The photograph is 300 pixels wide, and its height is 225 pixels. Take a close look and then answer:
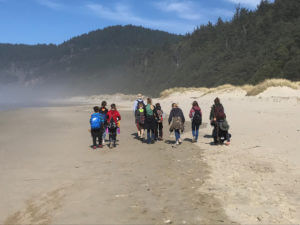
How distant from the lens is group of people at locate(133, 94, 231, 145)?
10648 millimetres

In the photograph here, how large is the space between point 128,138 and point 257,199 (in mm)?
8268

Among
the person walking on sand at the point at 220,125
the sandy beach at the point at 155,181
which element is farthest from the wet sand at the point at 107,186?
the person walking on sand at the point at 220,125

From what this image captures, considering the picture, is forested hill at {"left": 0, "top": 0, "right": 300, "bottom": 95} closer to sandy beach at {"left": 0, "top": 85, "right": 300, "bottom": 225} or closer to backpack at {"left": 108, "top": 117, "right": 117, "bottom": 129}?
sandy beach at {"left": 0, "top": 85, "right": 300, "bottom": 225}

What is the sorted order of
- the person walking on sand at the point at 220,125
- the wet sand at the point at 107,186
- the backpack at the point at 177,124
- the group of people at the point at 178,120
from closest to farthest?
1. the wet sand at the point at 107,186
2. the person walking on sand at the point at 220,125
3. the group of people at the point at 178,120
4. the backpack at the point at 177,124

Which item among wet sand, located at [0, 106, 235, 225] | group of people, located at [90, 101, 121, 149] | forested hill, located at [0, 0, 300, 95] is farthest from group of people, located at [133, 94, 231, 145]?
forested hill, located at [0, 0, 300, 95]

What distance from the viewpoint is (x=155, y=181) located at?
21.4 feet

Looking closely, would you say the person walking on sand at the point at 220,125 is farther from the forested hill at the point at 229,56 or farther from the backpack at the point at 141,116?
the forested hill at the point at 229,56

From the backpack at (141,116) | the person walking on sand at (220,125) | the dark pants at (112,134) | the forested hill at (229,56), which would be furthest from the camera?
the forested hill at (229,56)

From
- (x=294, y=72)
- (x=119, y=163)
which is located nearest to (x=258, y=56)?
(x=294, y=72)

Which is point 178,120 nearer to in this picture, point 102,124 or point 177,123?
point 177,123

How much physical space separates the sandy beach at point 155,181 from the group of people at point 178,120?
0.50m

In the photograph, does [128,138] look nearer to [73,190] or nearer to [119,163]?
[119,163]

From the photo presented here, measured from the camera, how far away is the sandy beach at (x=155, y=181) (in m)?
4.77

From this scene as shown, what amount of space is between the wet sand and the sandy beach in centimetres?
2
